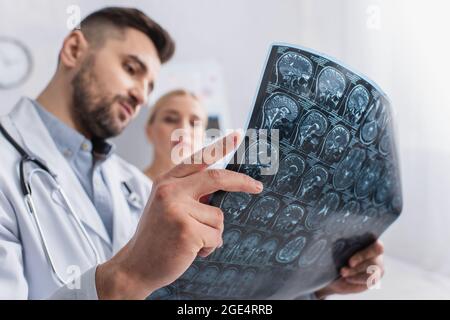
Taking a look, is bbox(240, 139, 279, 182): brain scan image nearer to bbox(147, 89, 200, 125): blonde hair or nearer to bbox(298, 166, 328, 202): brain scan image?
bbox(298, 166, 328, 202): brain scan image

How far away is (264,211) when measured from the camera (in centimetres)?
52

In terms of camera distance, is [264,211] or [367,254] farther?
[367,254]

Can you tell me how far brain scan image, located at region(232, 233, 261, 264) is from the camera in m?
0.54

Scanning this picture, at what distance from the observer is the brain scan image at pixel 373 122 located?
53 centimetres

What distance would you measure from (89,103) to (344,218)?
1.84ft

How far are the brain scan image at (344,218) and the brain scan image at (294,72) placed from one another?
0.66 feet

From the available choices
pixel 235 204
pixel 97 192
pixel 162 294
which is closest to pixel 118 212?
pixel 97 192

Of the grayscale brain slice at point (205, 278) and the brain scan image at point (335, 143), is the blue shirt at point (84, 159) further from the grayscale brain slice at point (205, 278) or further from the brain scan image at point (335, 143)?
the brain scan image at point (335, 143)

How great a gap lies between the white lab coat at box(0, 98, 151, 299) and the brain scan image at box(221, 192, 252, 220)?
0.16 metres

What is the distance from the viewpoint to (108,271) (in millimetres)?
480

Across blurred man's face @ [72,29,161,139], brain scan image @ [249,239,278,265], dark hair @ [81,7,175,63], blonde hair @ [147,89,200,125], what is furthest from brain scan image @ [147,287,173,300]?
blonde hair @ [147,89,200,125]

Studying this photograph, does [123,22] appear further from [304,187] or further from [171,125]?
[304,187]

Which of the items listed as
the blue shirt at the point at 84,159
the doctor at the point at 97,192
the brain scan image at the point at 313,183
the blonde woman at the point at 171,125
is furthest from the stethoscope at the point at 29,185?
the blonde woman at the point at 171,125

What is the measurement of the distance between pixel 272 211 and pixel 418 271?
0.74 metres
